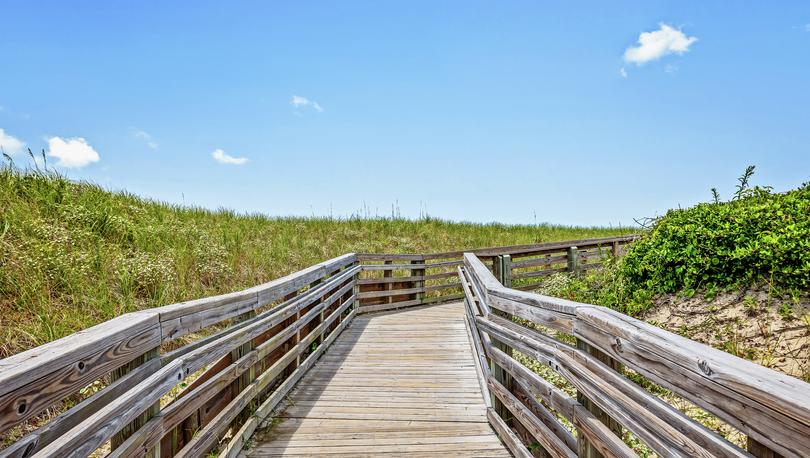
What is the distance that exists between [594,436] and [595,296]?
4920mm

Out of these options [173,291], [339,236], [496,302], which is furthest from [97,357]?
[339,236]

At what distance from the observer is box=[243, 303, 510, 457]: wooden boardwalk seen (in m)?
3.81

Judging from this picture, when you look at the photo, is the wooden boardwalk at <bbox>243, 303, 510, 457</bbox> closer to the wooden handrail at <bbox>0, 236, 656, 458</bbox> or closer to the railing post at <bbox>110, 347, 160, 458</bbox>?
Result: the wooden handrail at <bbox>0, 236, 656, 458</bbox>

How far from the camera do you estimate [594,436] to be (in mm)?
2467

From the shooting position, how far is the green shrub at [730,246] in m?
4.84

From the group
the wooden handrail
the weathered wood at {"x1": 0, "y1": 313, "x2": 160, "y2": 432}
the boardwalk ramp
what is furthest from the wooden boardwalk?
the weathered wood at {"x1": 0, "y1": 313, "x2": 160, "y2": 432}

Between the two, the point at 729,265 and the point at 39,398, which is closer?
the point at 39,398

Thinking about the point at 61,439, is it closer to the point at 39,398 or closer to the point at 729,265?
the point at 39,398

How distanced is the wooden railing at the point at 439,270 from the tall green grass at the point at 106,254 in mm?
1768

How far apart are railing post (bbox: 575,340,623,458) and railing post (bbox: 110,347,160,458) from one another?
2366 millimetres

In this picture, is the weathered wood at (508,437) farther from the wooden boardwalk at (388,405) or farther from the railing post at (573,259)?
the railing post at (573,259)

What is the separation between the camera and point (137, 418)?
244 cm

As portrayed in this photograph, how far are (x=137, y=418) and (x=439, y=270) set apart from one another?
37.4ft

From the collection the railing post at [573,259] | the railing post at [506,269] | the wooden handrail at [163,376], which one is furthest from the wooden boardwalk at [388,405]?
the railing post at [573,259]
